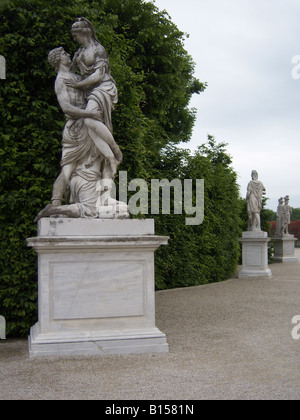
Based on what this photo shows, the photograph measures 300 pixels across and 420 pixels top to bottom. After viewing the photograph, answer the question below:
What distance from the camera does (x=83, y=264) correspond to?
14.9 ft

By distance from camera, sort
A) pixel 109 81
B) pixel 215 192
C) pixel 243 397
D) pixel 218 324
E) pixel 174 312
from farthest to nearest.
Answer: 1. pixel 215 192
2. pixel 174 312
3. pixel 218 324
4. pixel 109 81
5. pixel 243 397

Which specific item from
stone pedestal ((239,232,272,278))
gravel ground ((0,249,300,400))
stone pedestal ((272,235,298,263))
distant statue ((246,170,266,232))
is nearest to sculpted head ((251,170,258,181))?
distant statue ((246,170,266,232))

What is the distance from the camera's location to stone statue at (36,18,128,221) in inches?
187

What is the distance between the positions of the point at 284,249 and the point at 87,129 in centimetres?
1666

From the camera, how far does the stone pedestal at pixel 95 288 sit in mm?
4426

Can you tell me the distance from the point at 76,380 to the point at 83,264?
1.20 m

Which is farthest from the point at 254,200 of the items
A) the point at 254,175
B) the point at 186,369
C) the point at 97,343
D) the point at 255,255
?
the point at 186,369

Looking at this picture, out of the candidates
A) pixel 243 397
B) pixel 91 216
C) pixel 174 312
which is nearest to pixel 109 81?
pixel 91 216

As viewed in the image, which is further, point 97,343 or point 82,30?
point 82,30

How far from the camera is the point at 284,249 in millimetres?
19891

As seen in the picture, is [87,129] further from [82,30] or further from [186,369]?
[186,369]

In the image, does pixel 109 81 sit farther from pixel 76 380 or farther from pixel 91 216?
pixel 76 380

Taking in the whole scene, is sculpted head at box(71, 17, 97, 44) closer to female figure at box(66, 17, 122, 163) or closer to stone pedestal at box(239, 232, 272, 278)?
female figure at box(66, 17, 122, 163)

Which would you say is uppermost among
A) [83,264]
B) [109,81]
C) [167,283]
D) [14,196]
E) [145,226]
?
[109,81]
